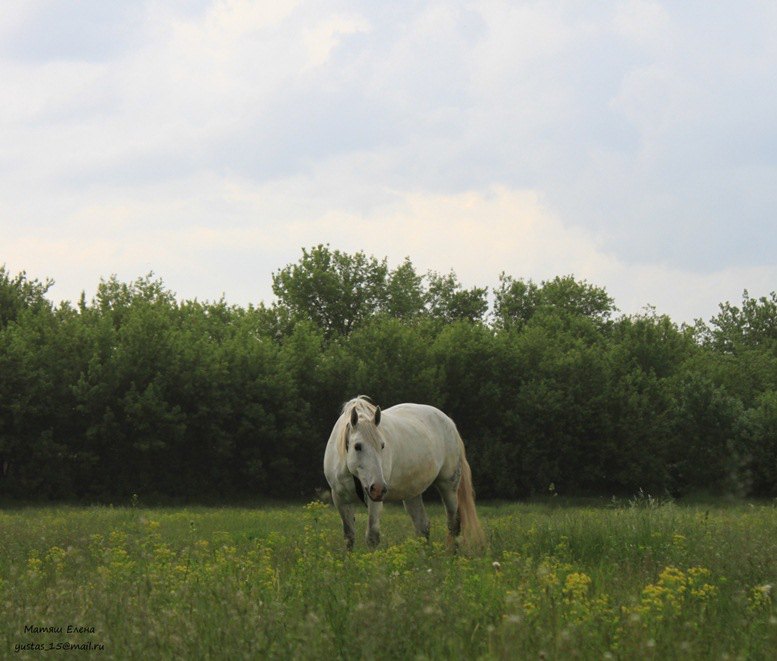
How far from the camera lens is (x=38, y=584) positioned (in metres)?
7.70

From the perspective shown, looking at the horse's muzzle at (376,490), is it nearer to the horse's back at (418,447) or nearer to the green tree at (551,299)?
the horse's back at (418,447)

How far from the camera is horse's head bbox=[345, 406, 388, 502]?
Answer: 1070 cm

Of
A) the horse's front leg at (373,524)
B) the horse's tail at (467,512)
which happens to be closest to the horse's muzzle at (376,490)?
the horse's front leg at (373,524)

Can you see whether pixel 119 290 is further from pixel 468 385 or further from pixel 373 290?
pixel 468 385

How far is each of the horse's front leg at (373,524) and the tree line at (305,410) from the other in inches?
1021

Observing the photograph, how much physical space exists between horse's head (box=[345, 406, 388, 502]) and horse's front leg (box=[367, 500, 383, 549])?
0.17m

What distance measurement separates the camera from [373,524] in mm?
11000

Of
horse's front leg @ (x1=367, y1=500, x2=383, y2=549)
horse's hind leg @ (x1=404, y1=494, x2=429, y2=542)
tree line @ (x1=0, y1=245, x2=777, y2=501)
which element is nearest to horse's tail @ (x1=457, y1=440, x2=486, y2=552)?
horse's hind leg @ (x1=404, y1=494, x2=429, y2=542)

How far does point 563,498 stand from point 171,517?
2407 cm

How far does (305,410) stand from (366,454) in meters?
29.2

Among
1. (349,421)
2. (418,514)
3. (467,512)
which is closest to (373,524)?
(349,421)

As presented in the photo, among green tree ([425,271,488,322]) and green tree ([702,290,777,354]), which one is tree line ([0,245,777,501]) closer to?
green tree ([425,271,488,322])

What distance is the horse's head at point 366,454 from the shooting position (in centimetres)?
1070

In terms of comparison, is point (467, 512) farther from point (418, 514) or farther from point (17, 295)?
point (17, 295)
